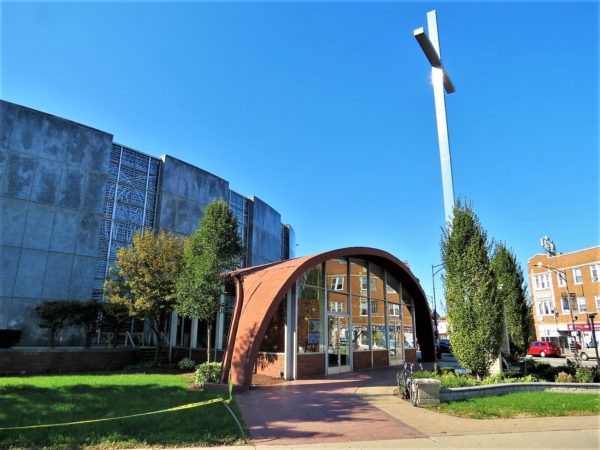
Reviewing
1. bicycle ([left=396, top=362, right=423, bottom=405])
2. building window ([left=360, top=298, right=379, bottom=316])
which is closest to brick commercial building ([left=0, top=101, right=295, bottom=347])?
building window ([left=360, top=298, right=379, bottom=316])

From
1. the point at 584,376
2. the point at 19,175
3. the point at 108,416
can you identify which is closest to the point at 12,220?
the point at 19,175

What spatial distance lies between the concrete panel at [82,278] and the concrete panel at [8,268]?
267 centimetres

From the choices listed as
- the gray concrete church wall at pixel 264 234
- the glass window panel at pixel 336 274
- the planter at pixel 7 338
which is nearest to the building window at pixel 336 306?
the glass window panel at pixel 336 274

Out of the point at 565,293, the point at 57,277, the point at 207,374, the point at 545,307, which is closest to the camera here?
the point at 207,374

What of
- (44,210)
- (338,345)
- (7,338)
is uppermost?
(44,210)

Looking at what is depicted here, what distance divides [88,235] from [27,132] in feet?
20.3

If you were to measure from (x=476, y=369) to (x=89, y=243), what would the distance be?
20570 millimetres

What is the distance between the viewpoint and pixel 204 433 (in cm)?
716

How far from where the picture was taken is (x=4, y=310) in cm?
2077

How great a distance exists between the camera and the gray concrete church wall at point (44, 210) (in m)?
21.3

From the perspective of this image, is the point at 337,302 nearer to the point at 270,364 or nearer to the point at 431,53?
the point at 270,364

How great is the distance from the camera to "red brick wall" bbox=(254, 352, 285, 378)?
49.0 ft

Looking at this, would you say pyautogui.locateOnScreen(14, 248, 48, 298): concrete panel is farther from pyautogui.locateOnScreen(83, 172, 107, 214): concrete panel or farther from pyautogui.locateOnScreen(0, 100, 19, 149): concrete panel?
pyautogui.locateOnScreen(0, 100, 19, 149): concrete panel

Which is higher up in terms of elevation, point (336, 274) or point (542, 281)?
point (542, 281)
